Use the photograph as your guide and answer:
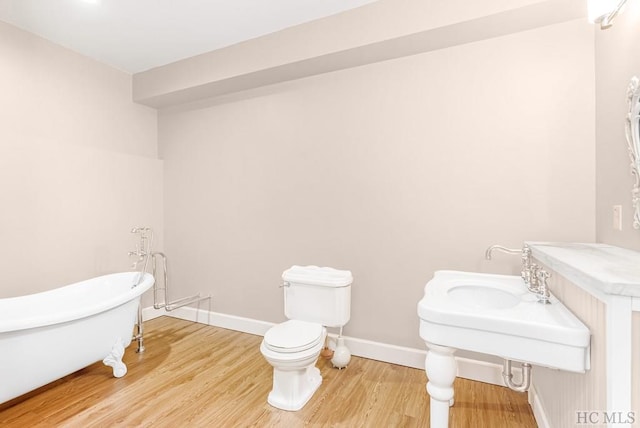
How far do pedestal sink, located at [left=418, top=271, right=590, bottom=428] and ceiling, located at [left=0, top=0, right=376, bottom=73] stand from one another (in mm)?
2051

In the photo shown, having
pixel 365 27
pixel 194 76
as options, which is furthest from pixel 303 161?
pixel 194 76

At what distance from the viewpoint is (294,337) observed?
191 centimetres

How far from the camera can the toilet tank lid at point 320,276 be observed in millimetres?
2225

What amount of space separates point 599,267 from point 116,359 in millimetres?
2738

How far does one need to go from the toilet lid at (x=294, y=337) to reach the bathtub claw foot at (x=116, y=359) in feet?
3.61

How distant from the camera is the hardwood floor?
1739mm

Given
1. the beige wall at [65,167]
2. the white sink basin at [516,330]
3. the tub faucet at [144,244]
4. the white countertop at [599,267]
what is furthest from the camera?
the tub faucet at [144,244]

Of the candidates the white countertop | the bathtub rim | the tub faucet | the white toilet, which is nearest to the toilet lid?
the white toilet

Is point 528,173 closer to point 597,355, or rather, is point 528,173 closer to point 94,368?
point 597,355

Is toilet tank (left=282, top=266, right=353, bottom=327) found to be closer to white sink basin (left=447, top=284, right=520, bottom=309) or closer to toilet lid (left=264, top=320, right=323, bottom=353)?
toilet lid (left=264, top=320, right=323, bottom=353)

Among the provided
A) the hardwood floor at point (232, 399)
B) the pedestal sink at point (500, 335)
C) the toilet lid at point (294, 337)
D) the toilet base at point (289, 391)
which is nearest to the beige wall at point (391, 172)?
the hardwood floor at point (232, 399)

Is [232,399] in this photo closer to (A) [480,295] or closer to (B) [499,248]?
(A) [480,295]

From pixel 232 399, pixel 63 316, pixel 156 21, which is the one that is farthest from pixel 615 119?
pixel 63 316

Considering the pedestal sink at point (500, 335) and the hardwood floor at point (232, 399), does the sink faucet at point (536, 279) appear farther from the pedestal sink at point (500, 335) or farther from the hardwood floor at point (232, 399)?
the hardwood floor at point (232, 399)
